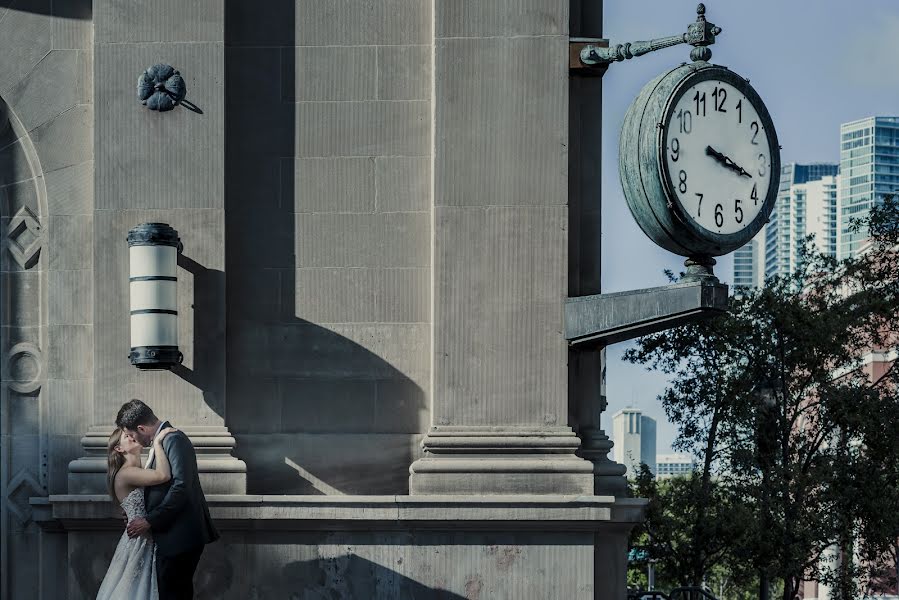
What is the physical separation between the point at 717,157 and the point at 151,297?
4440 millimetres

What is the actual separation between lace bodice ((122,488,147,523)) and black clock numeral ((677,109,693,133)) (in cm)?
473

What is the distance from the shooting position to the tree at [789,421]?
2883cm

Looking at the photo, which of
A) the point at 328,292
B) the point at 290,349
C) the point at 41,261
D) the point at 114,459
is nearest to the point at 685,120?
the point at 328,292

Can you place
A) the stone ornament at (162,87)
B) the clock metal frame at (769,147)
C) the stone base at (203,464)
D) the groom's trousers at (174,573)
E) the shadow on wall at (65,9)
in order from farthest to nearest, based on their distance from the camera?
the shadow on wall at (65,9), the stone ornament at (162,87), the stone base at (203,464), the clock metal frame at (769,147), the groom's trousers at (174,573)

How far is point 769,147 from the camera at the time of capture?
11.6 meters

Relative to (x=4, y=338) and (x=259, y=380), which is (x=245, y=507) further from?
(x=4, y=338)

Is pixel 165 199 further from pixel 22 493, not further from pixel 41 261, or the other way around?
pixel 22 493

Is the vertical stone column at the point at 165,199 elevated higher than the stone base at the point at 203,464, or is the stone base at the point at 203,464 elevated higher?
the vertical stone column at the point at 165,199

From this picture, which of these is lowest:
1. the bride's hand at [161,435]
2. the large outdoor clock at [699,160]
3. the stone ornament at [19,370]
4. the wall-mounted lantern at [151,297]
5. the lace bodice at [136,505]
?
the lace bodice at [136,505]

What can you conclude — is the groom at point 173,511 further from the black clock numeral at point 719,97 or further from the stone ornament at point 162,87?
the black clock numeral at point 719,97

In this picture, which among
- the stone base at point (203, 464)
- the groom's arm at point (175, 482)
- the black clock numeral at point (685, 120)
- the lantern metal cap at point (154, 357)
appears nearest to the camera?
the groom's arm at point (175, 482)

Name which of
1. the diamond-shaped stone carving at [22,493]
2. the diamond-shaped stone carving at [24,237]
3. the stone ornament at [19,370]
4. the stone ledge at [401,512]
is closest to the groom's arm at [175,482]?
the stone ledge at [401,512]

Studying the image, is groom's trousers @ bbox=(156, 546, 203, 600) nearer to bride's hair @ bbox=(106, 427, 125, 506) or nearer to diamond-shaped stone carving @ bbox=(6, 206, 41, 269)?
bride's hair @ bbox=(106, 427, 125, 506)

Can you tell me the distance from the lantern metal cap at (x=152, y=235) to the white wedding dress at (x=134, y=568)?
6.87 ft
